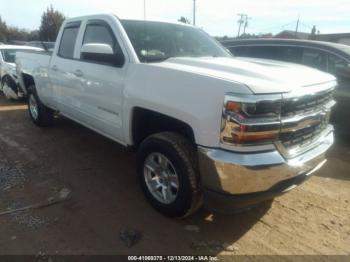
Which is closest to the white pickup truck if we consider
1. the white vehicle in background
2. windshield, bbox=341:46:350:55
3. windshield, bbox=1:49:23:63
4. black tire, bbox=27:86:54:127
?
black tire, bbox=27:86:54:127

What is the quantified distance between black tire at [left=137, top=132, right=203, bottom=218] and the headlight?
464 mm

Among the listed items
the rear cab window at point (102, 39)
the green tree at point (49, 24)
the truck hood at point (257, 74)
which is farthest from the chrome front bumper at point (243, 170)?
the green tree at point (49, 24)

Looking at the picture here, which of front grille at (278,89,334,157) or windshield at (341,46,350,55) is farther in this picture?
windshield at (341,46,350,55)

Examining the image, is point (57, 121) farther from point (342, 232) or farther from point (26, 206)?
point (342, 232)

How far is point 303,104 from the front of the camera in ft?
9.38

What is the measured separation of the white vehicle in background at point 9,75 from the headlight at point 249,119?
7.61 metres

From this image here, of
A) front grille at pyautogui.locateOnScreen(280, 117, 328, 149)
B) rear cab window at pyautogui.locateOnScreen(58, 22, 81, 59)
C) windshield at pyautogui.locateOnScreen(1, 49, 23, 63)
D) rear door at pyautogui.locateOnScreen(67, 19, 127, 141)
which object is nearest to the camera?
front grille at pyautogui.locateOnScreen(280, 117, 328, 149)

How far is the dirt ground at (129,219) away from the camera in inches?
117

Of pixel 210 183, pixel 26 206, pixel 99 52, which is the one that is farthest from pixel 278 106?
pixel 26 206

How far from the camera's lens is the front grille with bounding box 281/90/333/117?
270cm

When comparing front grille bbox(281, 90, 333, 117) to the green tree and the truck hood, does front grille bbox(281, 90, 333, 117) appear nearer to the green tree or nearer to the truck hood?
the truck hood

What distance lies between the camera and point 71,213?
347cm

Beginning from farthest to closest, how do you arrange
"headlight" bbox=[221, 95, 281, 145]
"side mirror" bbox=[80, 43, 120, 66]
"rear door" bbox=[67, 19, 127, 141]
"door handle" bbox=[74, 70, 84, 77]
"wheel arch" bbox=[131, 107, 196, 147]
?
"door handle" bbox=[74, 70, 84, 77]
"rear door" bbox=[67, 19, 127, 141]
"side mirror" bbox=[80, 43, 120, 66]
"wheel arch" bbox=[131, 107, 196, 147]
"headlight" bbox=[221, 95, 281, 145]

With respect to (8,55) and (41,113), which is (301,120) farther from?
(8,55)
